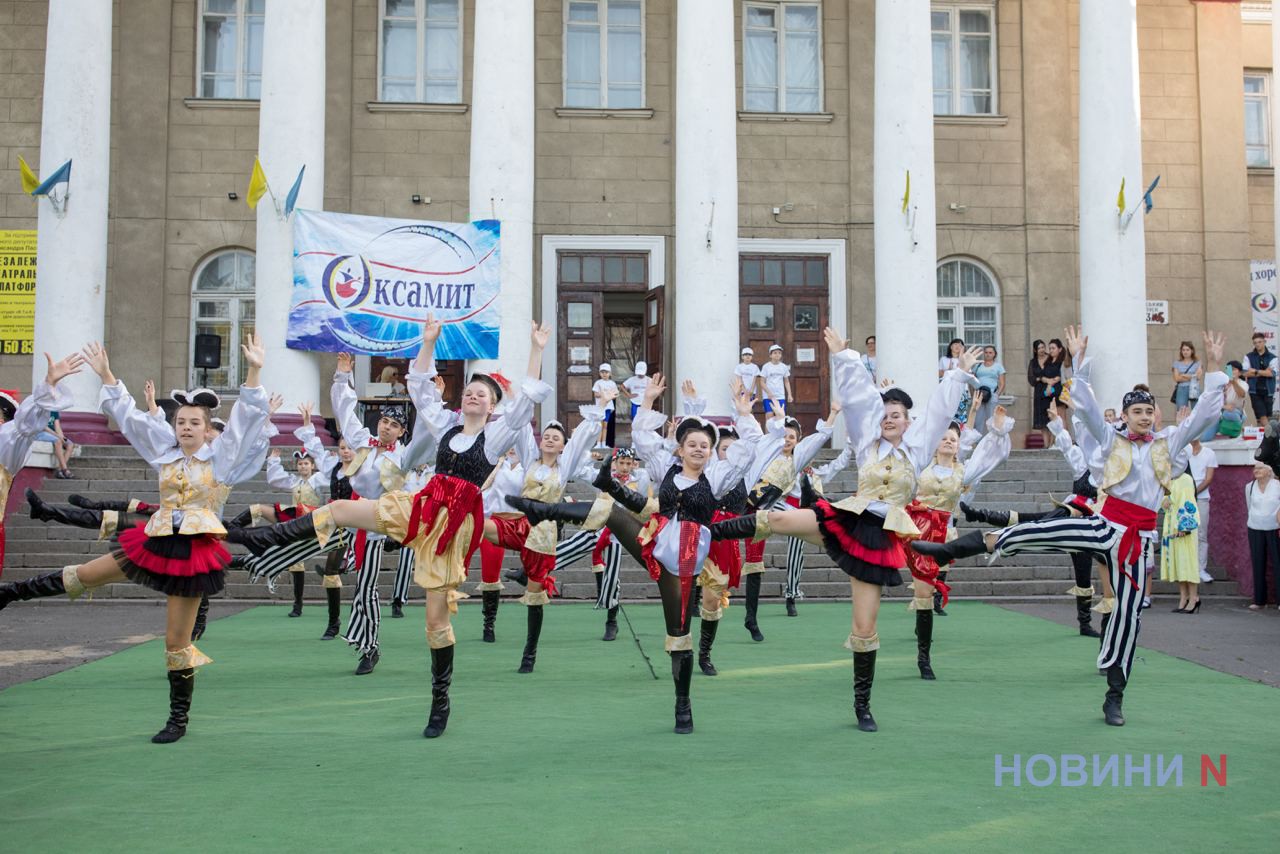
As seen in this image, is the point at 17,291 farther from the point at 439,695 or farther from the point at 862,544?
the point at 862,544

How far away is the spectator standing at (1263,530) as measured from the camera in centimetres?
1649

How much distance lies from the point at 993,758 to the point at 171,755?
15.1 feet

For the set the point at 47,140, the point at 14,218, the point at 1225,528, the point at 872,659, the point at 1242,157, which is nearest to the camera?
the point at 872,659

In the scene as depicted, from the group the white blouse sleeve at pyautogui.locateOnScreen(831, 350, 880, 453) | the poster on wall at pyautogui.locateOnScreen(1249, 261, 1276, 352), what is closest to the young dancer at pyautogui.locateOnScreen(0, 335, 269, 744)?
the white blouse sleeve at pyautogui.locateOnScreen(831, 350, 880, 453)

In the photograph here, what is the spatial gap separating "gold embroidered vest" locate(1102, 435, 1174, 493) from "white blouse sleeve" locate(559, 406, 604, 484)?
12.1ft

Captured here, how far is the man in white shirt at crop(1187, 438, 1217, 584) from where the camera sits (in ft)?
57.1

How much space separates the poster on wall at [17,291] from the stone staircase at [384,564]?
19.3 feet

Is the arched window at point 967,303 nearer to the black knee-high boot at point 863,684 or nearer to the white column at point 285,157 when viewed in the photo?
the white column at point 285,157

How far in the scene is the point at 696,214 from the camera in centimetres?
2108

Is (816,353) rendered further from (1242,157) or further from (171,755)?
(171,755)

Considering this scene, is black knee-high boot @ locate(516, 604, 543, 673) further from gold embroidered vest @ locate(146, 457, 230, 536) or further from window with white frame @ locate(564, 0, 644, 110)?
window with white frame @ locate(564, 0, 644, 110)

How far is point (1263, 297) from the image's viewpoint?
26188 millimetres

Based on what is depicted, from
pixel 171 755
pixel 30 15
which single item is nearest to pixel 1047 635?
pixel 171 755

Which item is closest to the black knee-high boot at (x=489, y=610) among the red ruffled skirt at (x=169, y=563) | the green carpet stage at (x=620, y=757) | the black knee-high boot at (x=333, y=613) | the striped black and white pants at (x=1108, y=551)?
the green carpet stage at (x=620, y=757)
